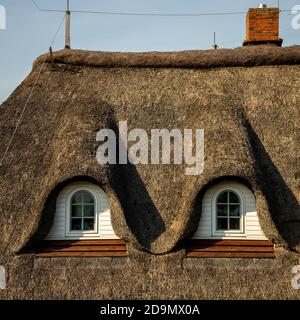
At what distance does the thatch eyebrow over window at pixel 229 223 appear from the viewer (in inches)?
532

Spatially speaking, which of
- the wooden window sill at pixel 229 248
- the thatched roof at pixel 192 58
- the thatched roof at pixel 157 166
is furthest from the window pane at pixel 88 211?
the thatched roof at pixel 192 58

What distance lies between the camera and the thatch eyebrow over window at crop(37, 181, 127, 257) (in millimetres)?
13633

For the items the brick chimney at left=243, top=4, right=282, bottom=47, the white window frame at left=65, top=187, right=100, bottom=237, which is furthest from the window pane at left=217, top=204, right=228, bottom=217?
the brick chimney at left=243, top=4, right=282, bottom=47

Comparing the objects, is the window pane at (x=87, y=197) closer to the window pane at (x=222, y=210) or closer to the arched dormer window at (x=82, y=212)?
the arched dormer window at (x=82, y=212)

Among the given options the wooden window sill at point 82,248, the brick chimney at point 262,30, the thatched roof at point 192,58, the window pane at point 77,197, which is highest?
the brick chimney at point 262,30

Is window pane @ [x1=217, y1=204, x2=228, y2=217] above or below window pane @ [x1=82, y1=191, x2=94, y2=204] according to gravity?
below

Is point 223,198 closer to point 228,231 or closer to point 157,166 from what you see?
point 228,231

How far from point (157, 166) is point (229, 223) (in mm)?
1905

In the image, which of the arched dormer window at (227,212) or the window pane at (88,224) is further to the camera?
the window pane at (88,224)

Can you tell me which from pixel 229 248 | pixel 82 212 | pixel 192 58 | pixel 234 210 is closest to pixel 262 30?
pixel 192 58

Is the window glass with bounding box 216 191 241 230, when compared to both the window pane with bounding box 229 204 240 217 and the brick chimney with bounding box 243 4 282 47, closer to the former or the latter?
the window pane with bounding box 229 204 240 217

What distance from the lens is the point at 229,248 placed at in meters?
13.5

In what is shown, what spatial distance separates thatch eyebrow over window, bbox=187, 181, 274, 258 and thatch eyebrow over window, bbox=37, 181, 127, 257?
1.74 m
